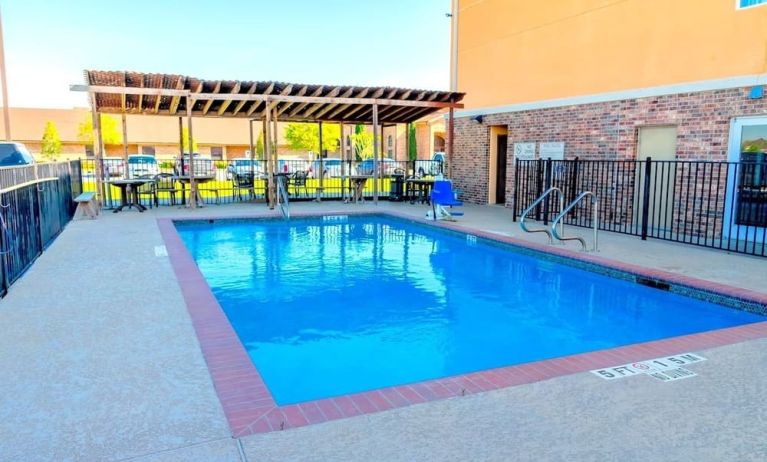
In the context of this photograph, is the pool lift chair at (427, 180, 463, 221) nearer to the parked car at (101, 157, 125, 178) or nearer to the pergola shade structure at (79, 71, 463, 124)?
the pergola shade structure at (79, 71, 463, 124)

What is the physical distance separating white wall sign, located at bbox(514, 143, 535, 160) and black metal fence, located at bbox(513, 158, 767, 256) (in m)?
0.73

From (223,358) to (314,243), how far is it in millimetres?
6594

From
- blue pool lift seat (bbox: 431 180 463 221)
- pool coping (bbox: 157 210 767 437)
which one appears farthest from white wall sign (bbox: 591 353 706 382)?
blue pool lift seat (bbox: 431 180 463 221)

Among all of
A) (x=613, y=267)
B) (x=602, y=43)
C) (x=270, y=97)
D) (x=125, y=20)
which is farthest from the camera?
(x=125, y=20)

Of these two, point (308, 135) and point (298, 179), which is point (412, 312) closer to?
point (298, 179)

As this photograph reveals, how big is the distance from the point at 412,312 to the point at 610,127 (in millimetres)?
7068

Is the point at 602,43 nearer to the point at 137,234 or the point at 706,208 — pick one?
the point at 706,208

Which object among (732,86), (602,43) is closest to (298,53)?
(602,43)

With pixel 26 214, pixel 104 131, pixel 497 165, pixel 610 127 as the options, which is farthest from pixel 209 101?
pixel 104 131

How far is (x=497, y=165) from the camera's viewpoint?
589 inches

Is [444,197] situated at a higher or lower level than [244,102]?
lower

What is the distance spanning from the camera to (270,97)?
13.4 m

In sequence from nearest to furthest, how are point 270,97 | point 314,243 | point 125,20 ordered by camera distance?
1. point 314,243
2. point 270,97
3. point 125,20

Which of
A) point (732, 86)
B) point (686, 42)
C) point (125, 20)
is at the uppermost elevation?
point (125, 20)
